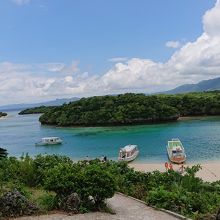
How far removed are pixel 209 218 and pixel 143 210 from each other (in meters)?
2.57

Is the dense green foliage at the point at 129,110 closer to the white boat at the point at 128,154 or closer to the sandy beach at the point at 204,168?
the white boat at the point at 128,154

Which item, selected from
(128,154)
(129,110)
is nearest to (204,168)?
(128,154)

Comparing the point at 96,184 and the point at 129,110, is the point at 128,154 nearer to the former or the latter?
the point at 96,184

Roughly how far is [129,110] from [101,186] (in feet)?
315

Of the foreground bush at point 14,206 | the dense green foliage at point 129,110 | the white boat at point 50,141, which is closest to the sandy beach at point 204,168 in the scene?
the foreground bush at point 14,206

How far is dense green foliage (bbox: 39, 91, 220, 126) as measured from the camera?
107375mm

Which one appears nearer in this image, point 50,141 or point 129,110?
point 50,141

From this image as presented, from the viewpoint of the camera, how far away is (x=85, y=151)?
5962 centimetres

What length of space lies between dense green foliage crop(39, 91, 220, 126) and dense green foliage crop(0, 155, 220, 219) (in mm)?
87613

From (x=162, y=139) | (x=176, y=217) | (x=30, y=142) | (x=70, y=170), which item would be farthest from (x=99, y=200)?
(x=30, y=142)

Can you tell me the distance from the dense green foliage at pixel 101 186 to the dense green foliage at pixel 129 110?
287 feet

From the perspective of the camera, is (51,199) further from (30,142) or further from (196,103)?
(196,103)

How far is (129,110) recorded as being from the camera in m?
109

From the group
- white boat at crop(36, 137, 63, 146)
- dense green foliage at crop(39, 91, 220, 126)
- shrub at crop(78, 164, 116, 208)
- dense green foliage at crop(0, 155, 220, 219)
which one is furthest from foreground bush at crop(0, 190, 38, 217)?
dense green foliage at crop(39, 91, 220, 126)
